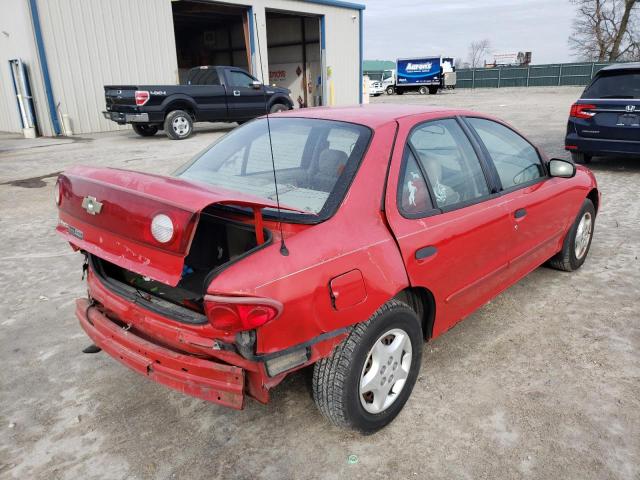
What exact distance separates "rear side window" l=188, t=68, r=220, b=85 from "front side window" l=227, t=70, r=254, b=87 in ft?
1.49

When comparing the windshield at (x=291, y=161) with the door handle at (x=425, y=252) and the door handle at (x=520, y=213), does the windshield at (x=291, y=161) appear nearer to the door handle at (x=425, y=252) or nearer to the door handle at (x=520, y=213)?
the door handle at (x=425, y=252)

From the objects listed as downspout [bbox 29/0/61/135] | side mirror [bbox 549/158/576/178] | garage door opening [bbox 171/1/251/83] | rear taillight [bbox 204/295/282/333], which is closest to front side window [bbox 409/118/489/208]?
side mirror [bbox 549/158/576/178]

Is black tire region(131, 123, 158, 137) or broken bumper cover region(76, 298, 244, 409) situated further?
black tire region(131, 123, 158, 137)

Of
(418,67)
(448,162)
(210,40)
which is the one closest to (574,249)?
(448,162)

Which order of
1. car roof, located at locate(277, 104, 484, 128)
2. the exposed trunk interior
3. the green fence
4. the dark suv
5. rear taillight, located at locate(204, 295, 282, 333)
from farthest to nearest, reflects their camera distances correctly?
the green fence, the dark suv, car roof, located at locate(277, 104, 484, 128), the exposed trunk interior, rear taillight, located at locate(204, 295, 282, 333)

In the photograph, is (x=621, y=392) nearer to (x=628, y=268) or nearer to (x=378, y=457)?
(x=378, y=457)

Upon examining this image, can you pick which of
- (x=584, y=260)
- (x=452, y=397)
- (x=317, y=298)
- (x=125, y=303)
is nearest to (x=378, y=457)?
(x=452, y=397)

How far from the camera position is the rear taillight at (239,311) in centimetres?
191

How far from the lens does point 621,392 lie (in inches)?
110

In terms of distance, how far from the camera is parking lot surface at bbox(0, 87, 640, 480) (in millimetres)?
2328

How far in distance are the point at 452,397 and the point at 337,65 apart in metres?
22.9

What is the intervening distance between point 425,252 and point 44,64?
53.8ft

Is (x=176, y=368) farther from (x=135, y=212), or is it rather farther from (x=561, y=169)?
(x=561, y=169)

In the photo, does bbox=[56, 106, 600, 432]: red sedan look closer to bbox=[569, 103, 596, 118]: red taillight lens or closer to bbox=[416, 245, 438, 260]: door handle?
bbox=[416, 245, 438, 260]: door handle
